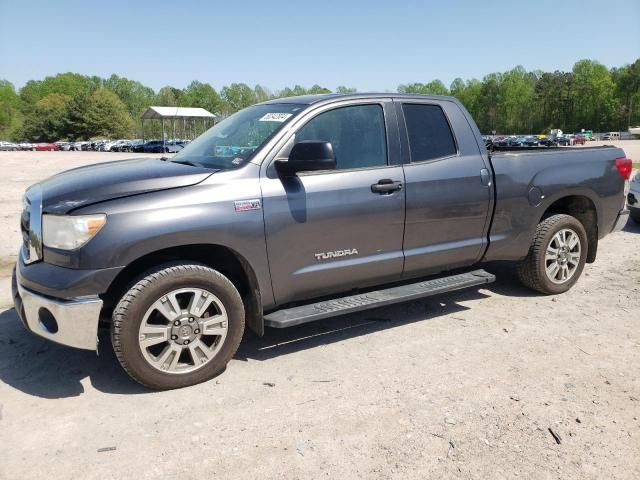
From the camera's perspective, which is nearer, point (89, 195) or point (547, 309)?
point (89, 195)

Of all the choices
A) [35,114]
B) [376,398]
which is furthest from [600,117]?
[376,398]

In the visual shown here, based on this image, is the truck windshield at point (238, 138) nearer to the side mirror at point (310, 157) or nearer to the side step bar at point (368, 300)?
the side mirror at point (310, 157)

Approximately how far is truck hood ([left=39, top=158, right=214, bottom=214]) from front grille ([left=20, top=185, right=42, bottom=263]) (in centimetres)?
7

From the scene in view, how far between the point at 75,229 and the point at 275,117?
1.66 meters

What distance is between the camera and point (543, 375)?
3.69 m

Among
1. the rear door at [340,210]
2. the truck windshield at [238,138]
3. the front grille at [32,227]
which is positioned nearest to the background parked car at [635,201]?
the rear door at [340,210]

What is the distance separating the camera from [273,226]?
12.0 ft

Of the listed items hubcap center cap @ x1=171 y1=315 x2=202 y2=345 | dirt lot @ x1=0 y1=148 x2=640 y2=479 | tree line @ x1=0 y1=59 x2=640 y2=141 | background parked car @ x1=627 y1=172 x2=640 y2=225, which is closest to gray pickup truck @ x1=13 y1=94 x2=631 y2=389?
hubcap center cap @ x1=171 y1=315 x2=202 y2=345

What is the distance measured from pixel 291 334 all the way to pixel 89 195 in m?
1.96

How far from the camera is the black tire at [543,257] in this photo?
5.14m

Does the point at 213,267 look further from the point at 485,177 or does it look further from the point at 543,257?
the point at 543,257

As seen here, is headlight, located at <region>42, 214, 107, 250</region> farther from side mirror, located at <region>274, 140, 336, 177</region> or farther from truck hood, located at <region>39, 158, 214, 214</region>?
side mirror, located at <region>274, 140, 336, 177</region>

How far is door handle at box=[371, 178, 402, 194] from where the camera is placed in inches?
159

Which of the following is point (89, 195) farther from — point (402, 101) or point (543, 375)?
point (543, 375)
